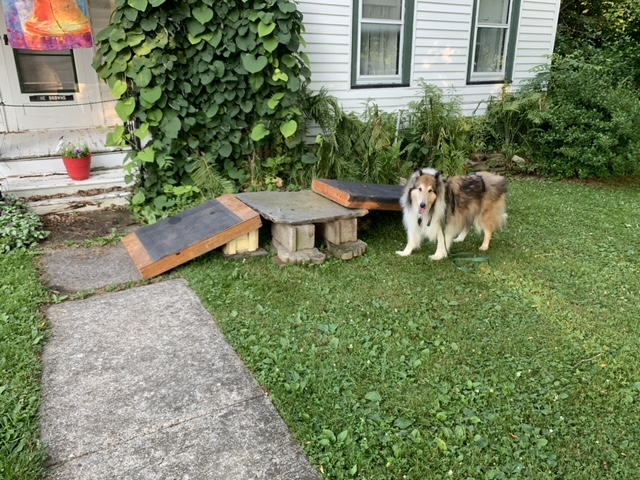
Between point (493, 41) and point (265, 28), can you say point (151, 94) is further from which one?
point (493, 41)

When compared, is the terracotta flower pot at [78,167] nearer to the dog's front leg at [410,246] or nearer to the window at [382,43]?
the window at [382,43]

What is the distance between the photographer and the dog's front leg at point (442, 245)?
416 centimetres

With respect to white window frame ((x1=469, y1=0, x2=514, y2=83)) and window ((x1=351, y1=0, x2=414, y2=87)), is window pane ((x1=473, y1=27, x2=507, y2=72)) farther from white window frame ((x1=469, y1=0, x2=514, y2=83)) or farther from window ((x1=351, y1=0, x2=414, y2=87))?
window ((x1=351, y1=0, x2=414, y2=87))

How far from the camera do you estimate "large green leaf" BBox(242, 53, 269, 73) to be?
16.2 feet

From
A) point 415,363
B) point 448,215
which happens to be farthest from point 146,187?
point 415,363

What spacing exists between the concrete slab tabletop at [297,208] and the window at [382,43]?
108 inches

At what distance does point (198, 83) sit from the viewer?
5.08m

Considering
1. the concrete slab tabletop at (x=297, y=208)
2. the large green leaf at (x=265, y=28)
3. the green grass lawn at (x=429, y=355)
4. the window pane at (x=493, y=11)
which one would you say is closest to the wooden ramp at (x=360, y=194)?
the concrete slab tabletop at (x=297, y=208)

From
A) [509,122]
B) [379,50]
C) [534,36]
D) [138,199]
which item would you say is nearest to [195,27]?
[138,199]

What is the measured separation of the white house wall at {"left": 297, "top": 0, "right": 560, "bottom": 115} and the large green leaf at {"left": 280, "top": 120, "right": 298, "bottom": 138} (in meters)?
1.41

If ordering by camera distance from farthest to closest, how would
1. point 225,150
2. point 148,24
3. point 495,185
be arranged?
point 225,150
point 148,24
point 495,185

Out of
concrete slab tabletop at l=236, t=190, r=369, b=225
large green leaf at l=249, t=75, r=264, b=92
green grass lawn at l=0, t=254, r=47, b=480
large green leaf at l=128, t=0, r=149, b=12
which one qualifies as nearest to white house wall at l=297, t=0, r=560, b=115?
large green leaf at l=249, t=75, r=264, b=92

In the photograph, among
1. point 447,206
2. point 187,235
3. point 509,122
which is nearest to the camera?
point 447,206

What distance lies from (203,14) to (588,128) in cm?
538
